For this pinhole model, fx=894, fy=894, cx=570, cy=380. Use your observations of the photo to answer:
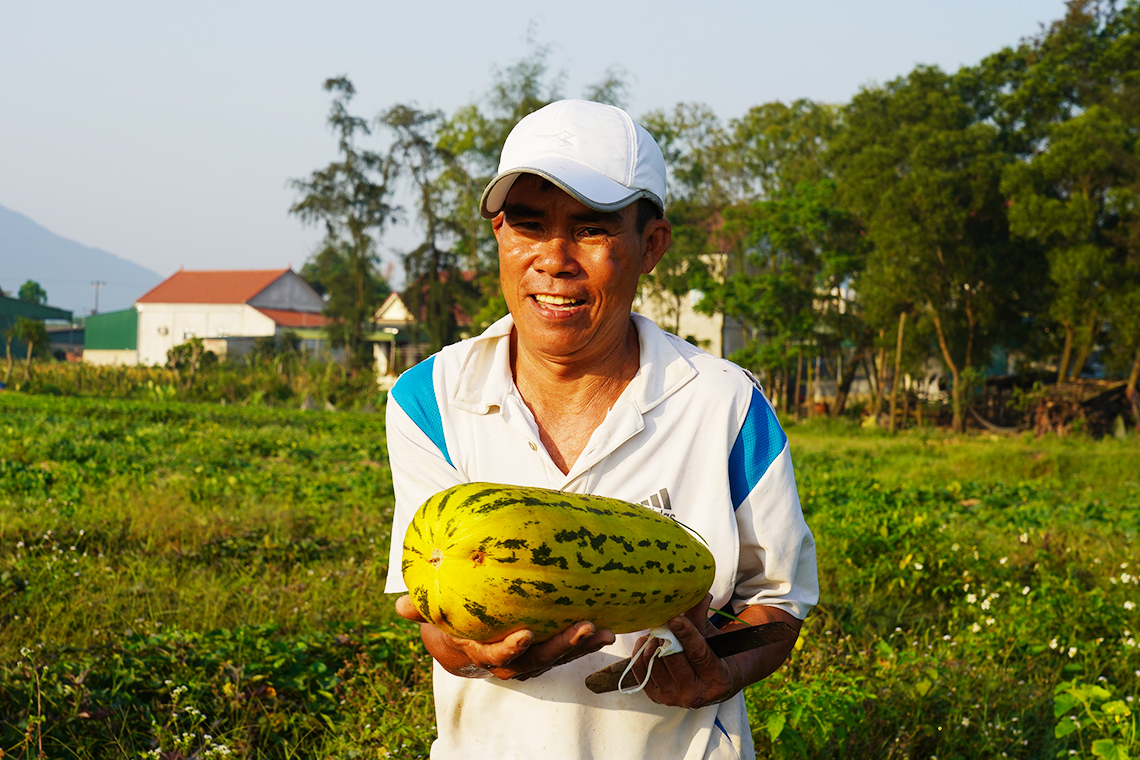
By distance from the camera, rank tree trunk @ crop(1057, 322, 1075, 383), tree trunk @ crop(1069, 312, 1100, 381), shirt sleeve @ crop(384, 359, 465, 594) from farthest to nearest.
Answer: tree trunk @ crop(1057, 322, 1075, 383), tree trunk @ crop(1069, 312, 1100, 381), shirt sleeve @ crop(384, 359, 465, 594)

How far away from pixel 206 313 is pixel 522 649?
171ft

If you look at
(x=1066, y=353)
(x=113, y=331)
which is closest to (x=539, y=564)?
(x=1066, y=353)

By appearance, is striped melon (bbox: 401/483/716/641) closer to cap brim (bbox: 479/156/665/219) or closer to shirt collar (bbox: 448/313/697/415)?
shirt collar (bbox: 448/313/697/415)

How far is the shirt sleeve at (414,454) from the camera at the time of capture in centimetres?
207

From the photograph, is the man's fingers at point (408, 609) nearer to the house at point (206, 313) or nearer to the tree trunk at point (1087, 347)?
the tree trunk at point (1087, 347)

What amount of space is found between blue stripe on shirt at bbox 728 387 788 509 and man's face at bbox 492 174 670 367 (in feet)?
1.30

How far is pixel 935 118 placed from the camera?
22531mm

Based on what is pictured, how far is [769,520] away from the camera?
195 cm

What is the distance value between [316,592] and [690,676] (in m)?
4.06

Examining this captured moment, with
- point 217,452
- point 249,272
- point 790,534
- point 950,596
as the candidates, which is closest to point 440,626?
point 790,534

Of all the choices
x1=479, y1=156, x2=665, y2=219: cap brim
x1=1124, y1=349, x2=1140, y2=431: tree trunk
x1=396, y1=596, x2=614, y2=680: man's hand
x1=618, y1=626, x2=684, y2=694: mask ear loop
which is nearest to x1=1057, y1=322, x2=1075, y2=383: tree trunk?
x1=1124, y1=349, x2=1140, y2=431: tree trunk

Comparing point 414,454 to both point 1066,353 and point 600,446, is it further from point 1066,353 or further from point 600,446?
point 1066,353

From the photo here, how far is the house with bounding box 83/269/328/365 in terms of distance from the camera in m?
49.3

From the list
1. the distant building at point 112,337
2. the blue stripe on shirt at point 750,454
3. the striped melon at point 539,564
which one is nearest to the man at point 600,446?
the blue stripe on shirt at point 750,454
